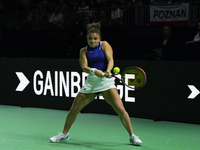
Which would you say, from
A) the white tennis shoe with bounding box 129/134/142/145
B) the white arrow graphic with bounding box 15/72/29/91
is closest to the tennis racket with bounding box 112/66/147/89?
the white tennis shoe with bounding box 129/134/142/145

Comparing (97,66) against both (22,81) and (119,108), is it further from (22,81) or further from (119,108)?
(22,81)

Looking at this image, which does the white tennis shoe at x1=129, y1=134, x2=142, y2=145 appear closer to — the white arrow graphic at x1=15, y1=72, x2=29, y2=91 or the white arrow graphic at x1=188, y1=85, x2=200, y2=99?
the white arrow graphic at x1=188, y1=85, x2=200, y2=99

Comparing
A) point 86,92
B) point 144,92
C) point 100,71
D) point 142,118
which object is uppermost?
point 100,71

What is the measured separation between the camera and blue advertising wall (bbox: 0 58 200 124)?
715 centimetres

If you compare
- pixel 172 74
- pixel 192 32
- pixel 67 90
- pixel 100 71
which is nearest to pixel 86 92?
pixel 100 71

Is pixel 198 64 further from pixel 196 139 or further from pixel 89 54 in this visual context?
pixel 89 54

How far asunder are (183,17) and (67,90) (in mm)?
5462

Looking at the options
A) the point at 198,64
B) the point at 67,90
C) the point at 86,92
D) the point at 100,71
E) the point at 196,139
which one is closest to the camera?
the point at 100,71

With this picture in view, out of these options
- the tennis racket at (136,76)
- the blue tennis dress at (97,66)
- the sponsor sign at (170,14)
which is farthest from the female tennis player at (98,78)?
the sponsor sign at (170,14)

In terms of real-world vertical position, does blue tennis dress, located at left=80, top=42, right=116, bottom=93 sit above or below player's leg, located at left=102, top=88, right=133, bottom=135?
above

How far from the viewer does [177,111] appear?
725 cm

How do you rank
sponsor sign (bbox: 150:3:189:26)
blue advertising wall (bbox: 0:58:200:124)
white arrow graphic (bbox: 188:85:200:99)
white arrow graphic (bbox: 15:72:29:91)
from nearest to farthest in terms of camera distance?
white arrow graphic (bbox: 188:85:200:99)
blue advertising wall (bbox: 0:58:200:124)
white arrow graphic (bbox: 15:72:29:91)
sponsor sign (bbox: 150:3:189:26)

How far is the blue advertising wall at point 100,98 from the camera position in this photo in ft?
23.5

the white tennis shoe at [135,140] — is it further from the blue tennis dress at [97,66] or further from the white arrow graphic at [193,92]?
the white arrow graphic at [193,92]
